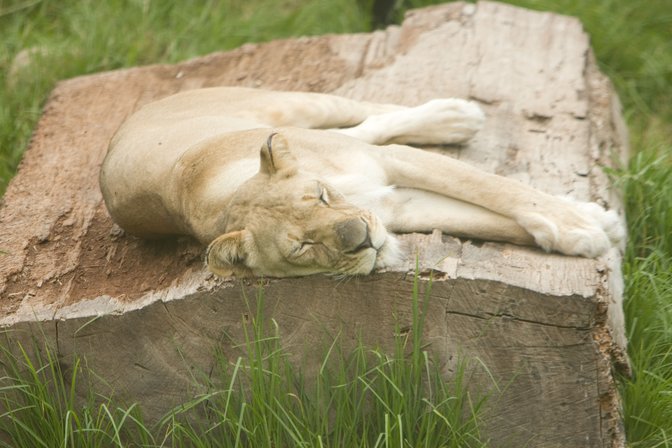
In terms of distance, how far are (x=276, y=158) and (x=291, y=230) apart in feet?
0.87

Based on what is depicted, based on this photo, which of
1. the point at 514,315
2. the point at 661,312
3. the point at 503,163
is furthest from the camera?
the point at 503,163

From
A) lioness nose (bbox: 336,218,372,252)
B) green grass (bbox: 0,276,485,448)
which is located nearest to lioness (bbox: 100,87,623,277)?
lioness nose (bbox: 336,218,372,252)

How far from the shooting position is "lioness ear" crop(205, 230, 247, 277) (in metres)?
3.51

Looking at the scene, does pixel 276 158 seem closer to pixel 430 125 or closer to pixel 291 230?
pixel 291 230

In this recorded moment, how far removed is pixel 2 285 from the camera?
167 inches

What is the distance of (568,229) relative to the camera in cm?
378

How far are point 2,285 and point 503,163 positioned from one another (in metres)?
2.16

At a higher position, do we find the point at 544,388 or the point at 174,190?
the point at 174,190

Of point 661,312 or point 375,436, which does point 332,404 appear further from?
point 661,312

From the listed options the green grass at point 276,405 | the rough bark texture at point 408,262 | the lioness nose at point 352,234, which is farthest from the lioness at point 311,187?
the green grass at point 276,405

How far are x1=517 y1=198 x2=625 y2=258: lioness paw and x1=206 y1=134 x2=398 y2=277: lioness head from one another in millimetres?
528

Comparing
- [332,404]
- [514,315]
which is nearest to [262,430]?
[332,404]

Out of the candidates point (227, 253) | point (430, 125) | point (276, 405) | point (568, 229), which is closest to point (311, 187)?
point (227, 253)

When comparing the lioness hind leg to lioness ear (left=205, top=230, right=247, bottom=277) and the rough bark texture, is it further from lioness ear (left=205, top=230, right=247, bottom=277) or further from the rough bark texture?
lioness ear (left=205, top=230, right=247, bottom=277)
